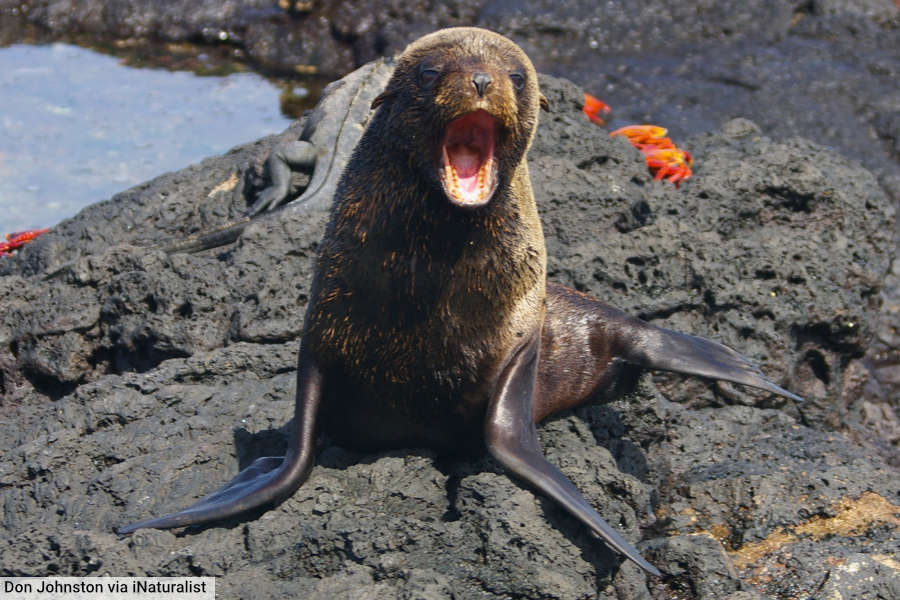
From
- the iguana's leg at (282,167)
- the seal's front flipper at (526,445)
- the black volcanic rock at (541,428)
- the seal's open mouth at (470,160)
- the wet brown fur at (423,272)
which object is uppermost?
the seal's open mouth at (470,160)

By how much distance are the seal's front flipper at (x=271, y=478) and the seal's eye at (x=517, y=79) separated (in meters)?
1.39

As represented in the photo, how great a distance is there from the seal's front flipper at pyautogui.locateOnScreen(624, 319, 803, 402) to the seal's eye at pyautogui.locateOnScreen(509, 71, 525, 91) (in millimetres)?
1663

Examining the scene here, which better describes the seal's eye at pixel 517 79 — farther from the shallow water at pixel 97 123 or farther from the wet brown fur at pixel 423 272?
the shallow water at pixel 97 123

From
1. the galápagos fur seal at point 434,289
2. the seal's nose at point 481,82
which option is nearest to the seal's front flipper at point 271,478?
the galápagos fur seal at point 434,289

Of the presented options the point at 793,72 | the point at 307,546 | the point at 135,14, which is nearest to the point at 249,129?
the point at 135,14

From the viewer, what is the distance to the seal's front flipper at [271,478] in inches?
165

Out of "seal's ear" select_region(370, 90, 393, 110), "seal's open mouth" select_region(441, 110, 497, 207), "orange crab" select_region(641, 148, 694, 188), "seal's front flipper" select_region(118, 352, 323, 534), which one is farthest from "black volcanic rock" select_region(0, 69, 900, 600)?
"seal's ear" select_region(370, 90, 393, 110)

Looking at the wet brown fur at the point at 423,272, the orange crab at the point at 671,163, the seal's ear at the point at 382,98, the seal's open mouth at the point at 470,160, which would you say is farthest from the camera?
the orange crab at the point at 671,163

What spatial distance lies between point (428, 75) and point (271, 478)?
1628 mm

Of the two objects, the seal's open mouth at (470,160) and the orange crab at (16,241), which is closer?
the seal's open mouth at (470,160)

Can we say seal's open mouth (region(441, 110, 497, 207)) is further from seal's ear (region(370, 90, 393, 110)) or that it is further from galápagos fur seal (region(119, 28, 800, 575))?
seal's ear (region(370, 90, 393, 110))

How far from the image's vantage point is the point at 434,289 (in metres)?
4.45

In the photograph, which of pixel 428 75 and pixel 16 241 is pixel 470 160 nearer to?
pixel 428 75

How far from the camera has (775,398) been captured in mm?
6484
